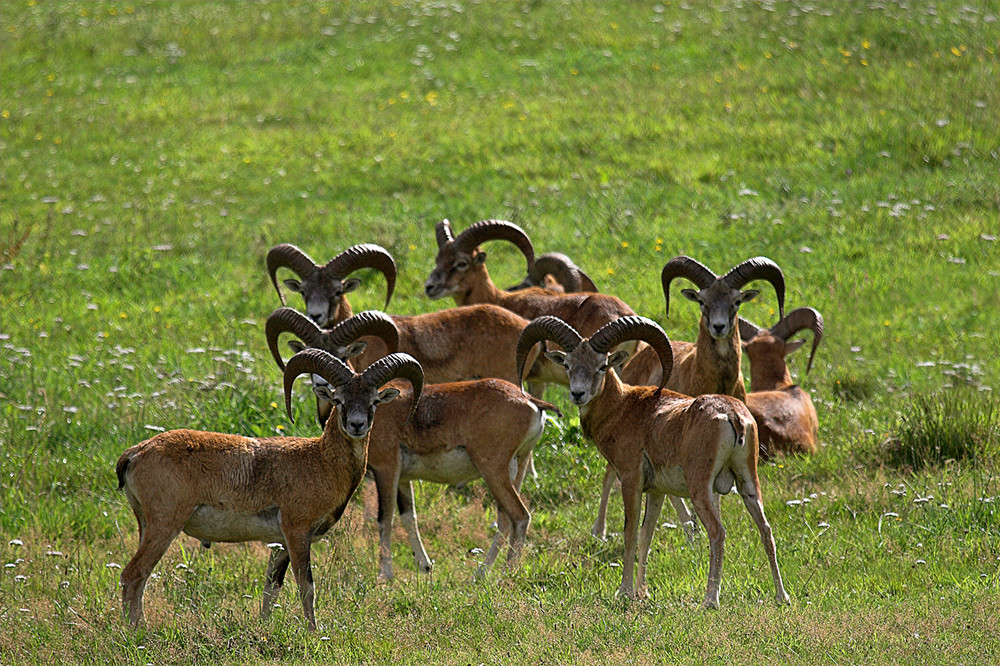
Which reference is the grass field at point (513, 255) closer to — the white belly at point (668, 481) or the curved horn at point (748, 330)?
the white belly at point (668, 481)

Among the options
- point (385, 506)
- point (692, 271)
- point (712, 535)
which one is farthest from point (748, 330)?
point (712, 535)

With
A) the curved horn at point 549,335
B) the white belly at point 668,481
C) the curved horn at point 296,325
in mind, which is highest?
the curved horn at point 549,335

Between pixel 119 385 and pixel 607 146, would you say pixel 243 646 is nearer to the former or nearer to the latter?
pixel 119 385

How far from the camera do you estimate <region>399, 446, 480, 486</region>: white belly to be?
9.76 metres

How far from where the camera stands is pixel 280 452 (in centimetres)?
856

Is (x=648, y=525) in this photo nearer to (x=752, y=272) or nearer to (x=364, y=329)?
(x=752, y=272)

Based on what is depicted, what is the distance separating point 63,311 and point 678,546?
10.7m

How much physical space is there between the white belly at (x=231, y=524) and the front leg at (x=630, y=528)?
2426mm

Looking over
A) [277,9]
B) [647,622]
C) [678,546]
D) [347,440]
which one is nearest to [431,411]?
[347,440]

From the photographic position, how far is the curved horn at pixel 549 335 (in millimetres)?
9203

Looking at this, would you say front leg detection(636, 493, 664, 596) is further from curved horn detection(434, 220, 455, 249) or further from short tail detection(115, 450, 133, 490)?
curved horn detection(434, 220, 455, 249)

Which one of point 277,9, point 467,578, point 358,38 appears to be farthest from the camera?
point 277,9

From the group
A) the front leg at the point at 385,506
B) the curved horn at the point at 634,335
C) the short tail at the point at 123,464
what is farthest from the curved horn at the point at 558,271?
the short tail at the point at 123,464

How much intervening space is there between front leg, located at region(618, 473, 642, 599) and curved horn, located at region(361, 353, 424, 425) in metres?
1.69
